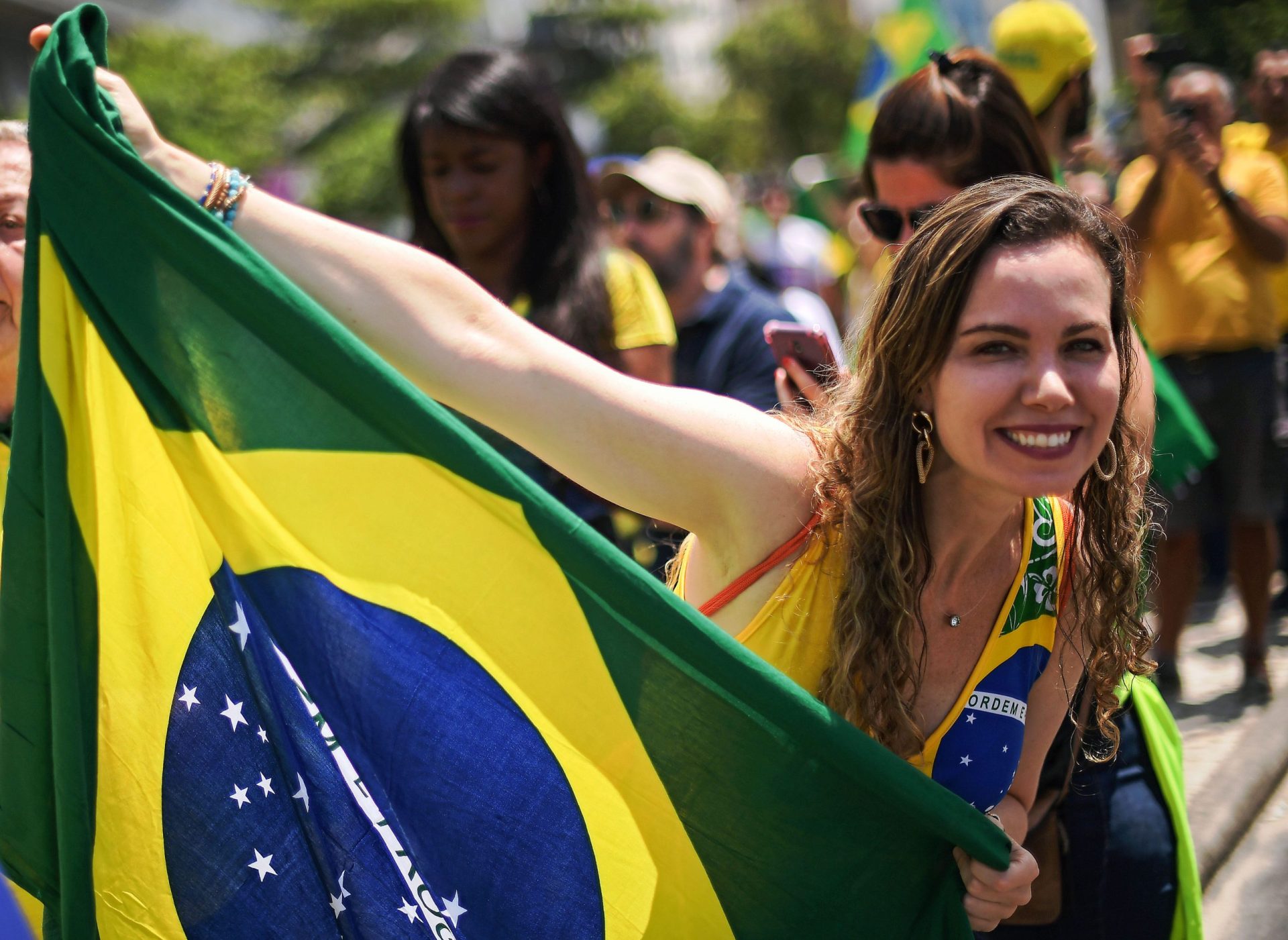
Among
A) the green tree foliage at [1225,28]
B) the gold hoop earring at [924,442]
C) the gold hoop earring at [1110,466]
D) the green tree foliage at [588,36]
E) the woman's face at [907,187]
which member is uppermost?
the green tree foliage at [588,36]

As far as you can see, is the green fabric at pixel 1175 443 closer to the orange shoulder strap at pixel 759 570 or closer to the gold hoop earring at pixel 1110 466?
the gold hoop earring at pixel 1110 466

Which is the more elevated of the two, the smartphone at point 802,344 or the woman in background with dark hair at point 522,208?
the woman in background with dark hair at point 522,208

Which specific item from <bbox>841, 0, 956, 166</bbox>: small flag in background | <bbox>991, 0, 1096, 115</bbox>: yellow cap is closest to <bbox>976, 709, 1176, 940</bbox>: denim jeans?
<bbox>991, 0, 1096, 115</bbox>: yellow cap

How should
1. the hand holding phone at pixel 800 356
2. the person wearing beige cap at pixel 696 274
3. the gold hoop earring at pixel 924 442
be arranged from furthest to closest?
the person wearing beige cap at pixel 696 274, the hand holding phone at pixel 800 356, the gold hoop earring at pixel 924 442

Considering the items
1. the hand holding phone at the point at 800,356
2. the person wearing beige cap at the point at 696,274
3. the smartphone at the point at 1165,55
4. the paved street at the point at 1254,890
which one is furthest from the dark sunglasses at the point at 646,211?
the paved street at the point at 1254,890

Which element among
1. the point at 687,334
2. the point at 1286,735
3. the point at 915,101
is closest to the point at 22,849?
the point at 915,101

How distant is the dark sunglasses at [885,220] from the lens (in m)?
2.84

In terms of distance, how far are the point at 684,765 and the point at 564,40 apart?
221 ft

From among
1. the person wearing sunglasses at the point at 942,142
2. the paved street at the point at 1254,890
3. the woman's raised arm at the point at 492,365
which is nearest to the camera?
the woman's raised arm at the point at 492,365

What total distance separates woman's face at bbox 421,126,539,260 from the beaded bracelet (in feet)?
5.51

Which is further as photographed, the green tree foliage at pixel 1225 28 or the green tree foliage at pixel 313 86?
the green tree foliage at pixel 313 86

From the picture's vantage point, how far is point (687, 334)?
4738mm

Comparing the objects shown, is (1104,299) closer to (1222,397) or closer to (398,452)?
(398,452)

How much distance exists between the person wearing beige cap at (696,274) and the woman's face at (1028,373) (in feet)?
7.16
